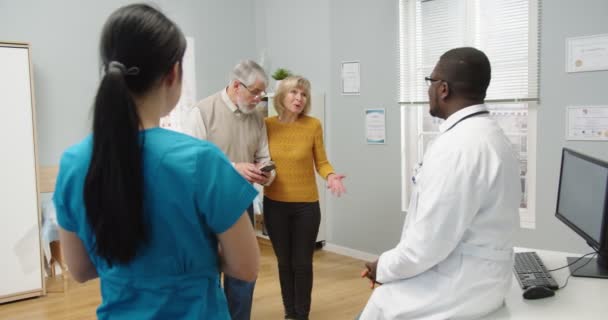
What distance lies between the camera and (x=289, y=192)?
2.99 meters

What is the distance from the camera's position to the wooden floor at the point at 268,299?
11.4ft

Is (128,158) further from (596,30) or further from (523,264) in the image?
(596,30)

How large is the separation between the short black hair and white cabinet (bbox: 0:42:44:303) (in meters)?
3.10

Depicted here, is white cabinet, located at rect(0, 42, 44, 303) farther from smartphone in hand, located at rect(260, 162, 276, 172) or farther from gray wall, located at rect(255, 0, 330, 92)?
gray wall, located at rect(255, 0, 330, 92)

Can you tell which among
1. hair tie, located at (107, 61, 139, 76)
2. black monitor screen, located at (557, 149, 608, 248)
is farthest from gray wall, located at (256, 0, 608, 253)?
hair tie, located at (107, 61, 139, 76)

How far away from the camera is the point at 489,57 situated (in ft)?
12.1

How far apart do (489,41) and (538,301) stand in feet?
8.14

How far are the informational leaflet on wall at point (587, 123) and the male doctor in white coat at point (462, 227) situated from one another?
6.44ft

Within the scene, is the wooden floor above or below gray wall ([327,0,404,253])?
below

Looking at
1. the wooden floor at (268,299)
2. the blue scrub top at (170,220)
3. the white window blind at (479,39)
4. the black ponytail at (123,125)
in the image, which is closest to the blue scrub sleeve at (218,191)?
the blue scrub top at (170,220)

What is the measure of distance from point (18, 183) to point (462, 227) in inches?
128

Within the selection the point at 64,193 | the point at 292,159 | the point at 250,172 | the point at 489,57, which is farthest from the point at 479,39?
the point at 64,193

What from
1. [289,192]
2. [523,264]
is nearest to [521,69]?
[289,192]

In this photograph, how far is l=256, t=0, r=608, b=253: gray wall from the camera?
10.7 ft
